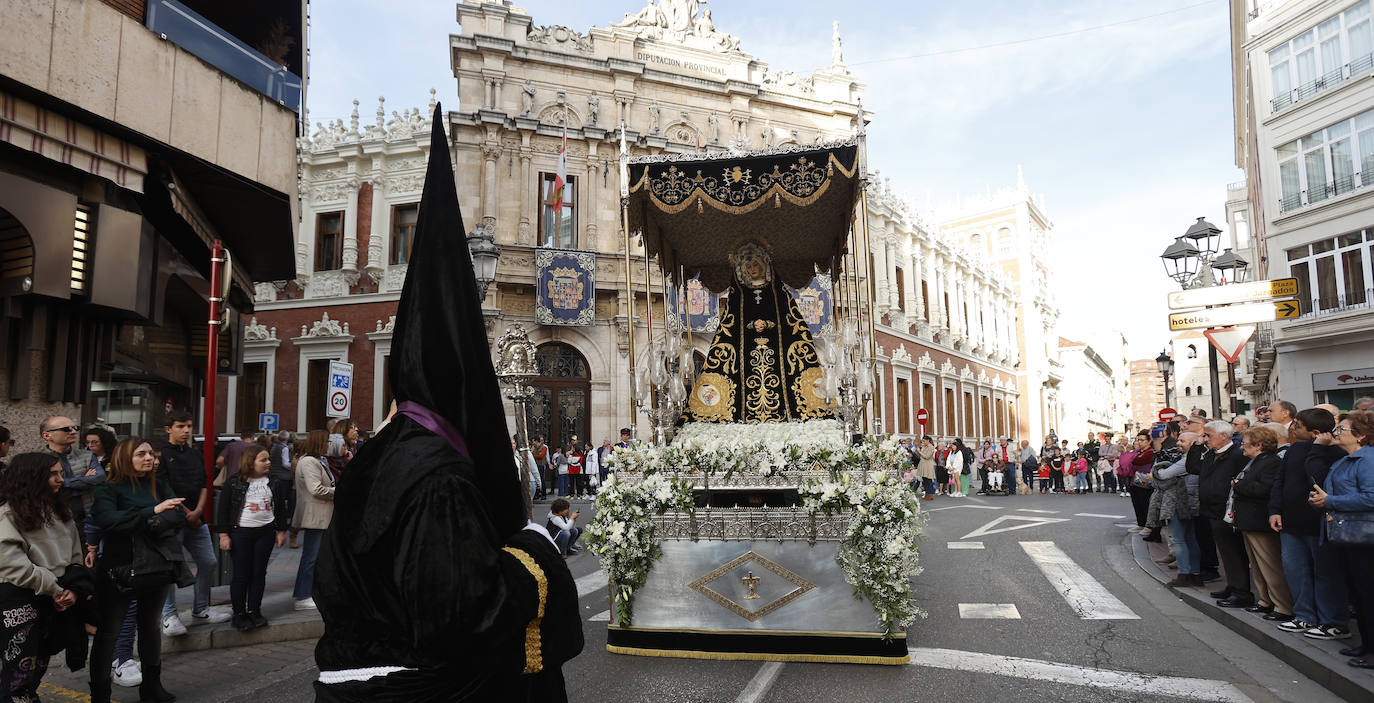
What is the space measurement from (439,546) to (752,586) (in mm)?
4184

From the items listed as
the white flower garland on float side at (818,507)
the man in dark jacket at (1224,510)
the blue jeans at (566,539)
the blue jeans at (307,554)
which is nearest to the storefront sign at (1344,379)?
the man in dark jacket at (1224,510)

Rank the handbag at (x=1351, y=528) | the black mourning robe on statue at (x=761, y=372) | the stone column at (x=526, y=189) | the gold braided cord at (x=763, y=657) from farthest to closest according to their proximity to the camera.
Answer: the stone column at (x=526, y=189)
the black mourning robe on statue at (x=761, y=372)
the gold braided cord at (x=763, y=657)
the handbag at (x=1351, y=528)

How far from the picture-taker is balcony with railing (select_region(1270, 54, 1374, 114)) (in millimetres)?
20609

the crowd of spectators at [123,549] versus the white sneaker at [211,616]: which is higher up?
the crowd of spectators at [123,549]

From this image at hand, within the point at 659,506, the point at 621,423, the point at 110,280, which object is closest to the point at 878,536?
the point at 659,506

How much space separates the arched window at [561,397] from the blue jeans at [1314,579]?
60.7 ft

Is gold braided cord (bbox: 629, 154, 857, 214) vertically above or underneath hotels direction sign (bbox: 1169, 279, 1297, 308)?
above

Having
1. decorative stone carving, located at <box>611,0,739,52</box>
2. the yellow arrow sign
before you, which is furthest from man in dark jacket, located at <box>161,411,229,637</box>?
decorative stone carving, located at <box>611,0,739,52</box>

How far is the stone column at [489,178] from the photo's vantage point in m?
23.0

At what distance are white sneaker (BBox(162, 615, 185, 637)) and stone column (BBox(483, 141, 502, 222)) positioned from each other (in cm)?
1745

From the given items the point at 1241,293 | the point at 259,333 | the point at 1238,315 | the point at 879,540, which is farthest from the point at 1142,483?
the point at 259,333

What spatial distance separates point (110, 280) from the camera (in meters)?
9.38

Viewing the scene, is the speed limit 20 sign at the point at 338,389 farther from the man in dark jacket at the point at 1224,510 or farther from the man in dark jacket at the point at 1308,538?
the man in dark jacket at the point at 1308,538

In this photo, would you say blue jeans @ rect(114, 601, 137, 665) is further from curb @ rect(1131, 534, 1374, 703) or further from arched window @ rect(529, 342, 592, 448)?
arched window @ rect(529, 342, 592, 448)
